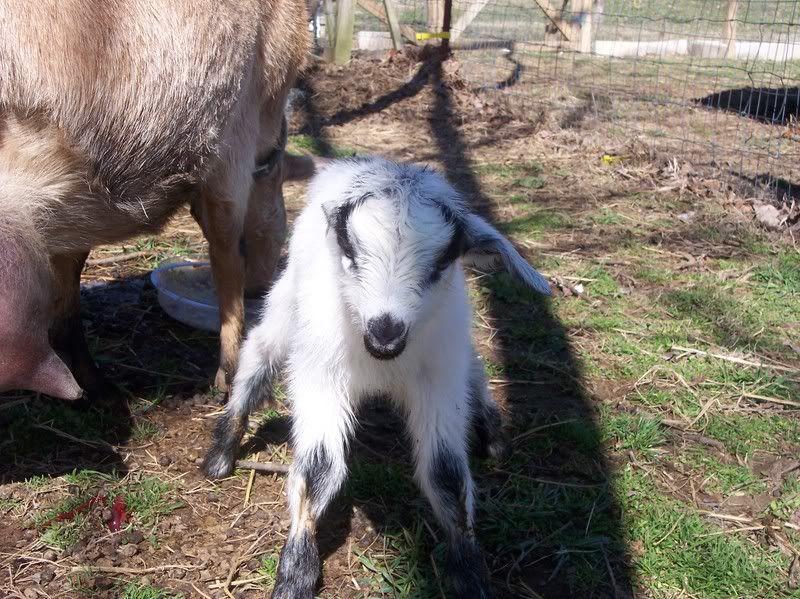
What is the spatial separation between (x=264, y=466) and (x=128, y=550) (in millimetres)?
657

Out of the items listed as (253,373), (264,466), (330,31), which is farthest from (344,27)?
(264,466)

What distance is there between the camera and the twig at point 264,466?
3.40m

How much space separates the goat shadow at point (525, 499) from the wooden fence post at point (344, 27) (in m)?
7.01

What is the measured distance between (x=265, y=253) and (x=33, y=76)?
1803 millimetres

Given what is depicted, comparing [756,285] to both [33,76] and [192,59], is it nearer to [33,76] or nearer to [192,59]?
[192,59]

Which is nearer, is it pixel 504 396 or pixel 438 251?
pixel 438 251

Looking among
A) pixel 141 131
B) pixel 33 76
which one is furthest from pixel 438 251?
pixel 33 76

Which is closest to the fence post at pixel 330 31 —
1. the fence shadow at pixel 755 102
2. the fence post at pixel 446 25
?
the fence post at pixel 446 25

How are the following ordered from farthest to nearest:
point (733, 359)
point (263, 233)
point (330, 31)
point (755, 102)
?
point (330, 31) < point (755, 102) < point (263, 233) < point (733, 359)

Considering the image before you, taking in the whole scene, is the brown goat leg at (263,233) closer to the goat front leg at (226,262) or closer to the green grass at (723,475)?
the goat front leg at (226,262)

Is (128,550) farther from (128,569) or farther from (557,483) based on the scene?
(557,483)

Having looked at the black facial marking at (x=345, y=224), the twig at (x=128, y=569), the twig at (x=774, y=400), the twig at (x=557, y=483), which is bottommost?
the twig at (x=128, y=569)

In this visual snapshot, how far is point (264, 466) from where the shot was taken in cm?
342

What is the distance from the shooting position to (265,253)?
4445 mm
